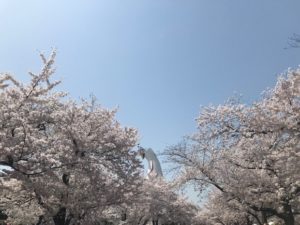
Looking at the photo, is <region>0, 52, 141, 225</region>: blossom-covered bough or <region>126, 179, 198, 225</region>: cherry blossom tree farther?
<region>126, 179, 198, 225</region>: cherry blossom tree

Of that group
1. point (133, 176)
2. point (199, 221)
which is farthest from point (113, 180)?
point (199, 221)

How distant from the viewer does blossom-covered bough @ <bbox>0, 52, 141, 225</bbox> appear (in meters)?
11.8

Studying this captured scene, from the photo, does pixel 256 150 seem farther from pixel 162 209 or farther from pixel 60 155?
pixel 162 209

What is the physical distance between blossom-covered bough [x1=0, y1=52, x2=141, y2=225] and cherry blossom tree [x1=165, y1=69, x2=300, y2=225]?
3995mm

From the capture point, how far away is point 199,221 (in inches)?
1982

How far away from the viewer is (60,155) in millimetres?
14508

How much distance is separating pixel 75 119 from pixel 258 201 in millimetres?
10025

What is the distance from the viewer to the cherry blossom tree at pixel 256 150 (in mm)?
14508

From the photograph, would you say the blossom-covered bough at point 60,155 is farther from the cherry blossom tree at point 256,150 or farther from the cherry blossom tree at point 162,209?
the cherry blossom tree at point 162,209

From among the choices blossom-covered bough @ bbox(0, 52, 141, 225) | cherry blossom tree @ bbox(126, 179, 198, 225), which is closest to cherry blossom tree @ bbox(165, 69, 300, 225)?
blossom-covered bough @ bbox(0, 52, 141, 225)

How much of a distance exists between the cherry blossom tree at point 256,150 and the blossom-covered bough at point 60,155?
3.99 m

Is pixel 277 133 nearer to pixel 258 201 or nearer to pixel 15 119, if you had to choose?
pixel 258 201

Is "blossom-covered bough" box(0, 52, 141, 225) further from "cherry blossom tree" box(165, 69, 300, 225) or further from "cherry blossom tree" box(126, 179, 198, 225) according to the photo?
"cherry blossom tree" box(126, 179, 198, 225)

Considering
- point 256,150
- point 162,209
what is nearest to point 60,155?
point 256,150
